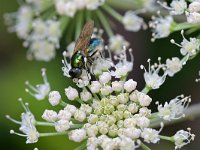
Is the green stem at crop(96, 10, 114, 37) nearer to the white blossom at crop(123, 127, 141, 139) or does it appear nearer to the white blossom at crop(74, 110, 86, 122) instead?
the white blossom at crop(74, 110, 86, 122)

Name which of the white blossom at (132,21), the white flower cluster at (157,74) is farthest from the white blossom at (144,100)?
the white blossom at (132,21)

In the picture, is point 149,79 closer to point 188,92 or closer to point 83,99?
point 83,99

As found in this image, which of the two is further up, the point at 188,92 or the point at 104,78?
the point at 188,92

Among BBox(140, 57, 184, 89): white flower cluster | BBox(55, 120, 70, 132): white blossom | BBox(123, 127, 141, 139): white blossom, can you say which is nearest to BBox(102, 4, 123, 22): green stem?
BBox(140, 57, 184, 89): white flower cluster

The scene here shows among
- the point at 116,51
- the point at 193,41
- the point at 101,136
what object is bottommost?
the point at 101,136

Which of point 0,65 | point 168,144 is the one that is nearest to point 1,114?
point 0,65

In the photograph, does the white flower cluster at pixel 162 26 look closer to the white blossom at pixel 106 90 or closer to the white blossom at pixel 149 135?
the white blossom at pixel 106 90
